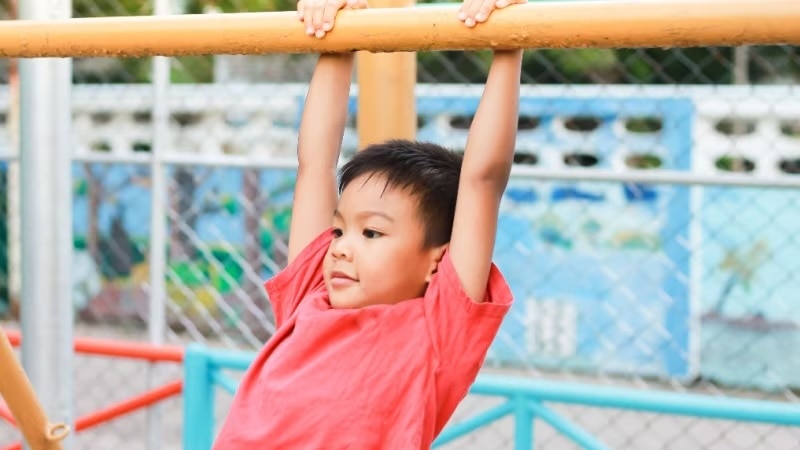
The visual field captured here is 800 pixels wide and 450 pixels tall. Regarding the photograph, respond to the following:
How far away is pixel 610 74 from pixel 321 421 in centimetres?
460

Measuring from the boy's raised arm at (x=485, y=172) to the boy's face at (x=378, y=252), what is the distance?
0.06 meters

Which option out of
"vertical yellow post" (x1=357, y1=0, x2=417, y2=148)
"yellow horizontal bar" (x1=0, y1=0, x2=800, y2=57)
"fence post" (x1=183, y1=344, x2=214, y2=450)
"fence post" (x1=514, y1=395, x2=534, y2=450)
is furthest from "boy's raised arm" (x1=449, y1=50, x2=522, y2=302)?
"fence post" (x1=183, y1=344, x2=214, y2=450)

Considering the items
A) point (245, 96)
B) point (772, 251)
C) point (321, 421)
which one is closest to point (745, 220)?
point (772, 251)

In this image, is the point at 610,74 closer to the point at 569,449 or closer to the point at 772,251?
the point at 772,251

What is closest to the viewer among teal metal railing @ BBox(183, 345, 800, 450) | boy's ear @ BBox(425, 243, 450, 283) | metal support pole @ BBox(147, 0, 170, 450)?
boy's ear @ BBox(425, 243, 450, 283)

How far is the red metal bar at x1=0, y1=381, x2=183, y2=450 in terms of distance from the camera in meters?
2.71

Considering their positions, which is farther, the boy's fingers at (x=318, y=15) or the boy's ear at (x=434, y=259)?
the boy's ear at (x=434, y=259)

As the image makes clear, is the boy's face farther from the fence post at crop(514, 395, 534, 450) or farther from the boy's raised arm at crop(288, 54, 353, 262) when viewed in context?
the fence post at crop(514, 395, 534, 450)

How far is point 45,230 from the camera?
6.48ft

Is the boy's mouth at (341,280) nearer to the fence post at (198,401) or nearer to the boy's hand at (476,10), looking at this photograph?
the boy's hand at (476,10)

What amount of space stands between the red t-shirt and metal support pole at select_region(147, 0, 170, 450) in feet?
5.45

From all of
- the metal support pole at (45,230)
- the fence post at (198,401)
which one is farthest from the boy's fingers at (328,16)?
the fence post at (198,401)

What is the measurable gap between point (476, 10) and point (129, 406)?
189 centimetres

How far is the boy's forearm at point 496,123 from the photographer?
4.33 ft
